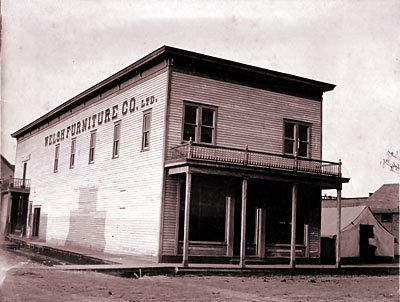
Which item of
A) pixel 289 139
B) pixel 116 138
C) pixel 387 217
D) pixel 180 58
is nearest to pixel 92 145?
pixel 116 138

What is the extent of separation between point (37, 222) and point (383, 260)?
2283 centimetres

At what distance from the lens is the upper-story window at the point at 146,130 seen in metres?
21.9

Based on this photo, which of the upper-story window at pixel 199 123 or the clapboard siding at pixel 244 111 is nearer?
the clapboard siding at pixel 244 111

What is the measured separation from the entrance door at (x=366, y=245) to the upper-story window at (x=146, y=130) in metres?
16.4

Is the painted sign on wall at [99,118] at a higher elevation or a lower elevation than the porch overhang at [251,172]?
higher

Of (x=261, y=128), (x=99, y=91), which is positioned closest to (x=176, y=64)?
(x=261, y=128)

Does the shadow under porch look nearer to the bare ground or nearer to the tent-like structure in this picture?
the bare ground

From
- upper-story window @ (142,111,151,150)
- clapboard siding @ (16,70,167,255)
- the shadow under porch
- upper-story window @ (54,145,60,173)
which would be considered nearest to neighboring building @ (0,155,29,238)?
clapboard siding @ (16,70,167,255)

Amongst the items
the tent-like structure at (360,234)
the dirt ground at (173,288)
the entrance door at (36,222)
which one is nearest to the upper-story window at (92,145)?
the entrance door at (36,222)

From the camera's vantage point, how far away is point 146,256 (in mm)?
20625

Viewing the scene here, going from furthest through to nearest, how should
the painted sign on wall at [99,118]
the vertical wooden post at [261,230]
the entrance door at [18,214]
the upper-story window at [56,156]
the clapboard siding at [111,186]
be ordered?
1. the entrance door at [18,214]
2. the upper-story window at [56,156]
3. the painted sign on wall at [99,118]
4. the vertical wooden post at [261,230]
5. the clapboard siding at [111,186]

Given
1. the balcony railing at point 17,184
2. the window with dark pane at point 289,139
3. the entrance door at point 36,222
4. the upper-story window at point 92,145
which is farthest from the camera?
the balcony railing at point 17,184

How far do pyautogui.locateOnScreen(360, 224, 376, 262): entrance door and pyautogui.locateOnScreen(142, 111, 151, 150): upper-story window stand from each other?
1645cm

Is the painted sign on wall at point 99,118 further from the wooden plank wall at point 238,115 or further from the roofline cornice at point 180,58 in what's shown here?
the wooden plank wall at point 238,115
